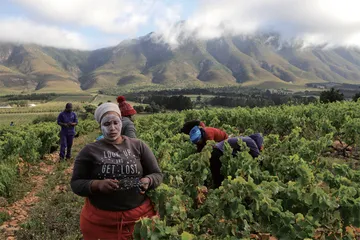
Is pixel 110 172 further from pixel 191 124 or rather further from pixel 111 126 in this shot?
pixel 191 124

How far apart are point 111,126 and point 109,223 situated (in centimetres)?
88

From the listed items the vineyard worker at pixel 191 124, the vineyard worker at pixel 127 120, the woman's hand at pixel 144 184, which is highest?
the vineyard worker at pixel 127 120

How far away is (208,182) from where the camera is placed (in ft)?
19.5

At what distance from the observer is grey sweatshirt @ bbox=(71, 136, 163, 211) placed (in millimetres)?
→ 2945

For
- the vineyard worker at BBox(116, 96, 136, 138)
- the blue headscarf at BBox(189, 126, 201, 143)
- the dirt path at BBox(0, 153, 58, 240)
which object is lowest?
the dirt path at BBox(0, 153, 58, 240)

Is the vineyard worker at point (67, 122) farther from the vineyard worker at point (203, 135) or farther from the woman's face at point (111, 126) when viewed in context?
the woman's face at point (111, 126)

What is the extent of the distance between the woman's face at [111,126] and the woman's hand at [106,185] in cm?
42

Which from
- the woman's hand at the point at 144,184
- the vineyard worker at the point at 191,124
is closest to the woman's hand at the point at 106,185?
the woman's hand at the point at 144,184

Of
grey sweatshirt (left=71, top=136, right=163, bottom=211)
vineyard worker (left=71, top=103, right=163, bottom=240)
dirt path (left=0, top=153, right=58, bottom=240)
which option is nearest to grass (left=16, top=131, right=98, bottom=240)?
dirt path (left=0, top=153, right=58, bottom=240)

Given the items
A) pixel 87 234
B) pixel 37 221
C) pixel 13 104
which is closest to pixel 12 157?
pixel 37 221

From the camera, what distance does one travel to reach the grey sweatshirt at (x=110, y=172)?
295cm

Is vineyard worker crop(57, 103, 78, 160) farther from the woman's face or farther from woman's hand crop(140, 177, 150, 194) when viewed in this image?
woman's hand crop(140, 177, 150, 194)

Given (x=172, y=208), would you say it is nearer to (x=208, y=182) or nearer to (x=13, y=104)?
(x=208, y=182)

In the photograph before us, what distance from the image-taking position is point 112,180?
282cm
